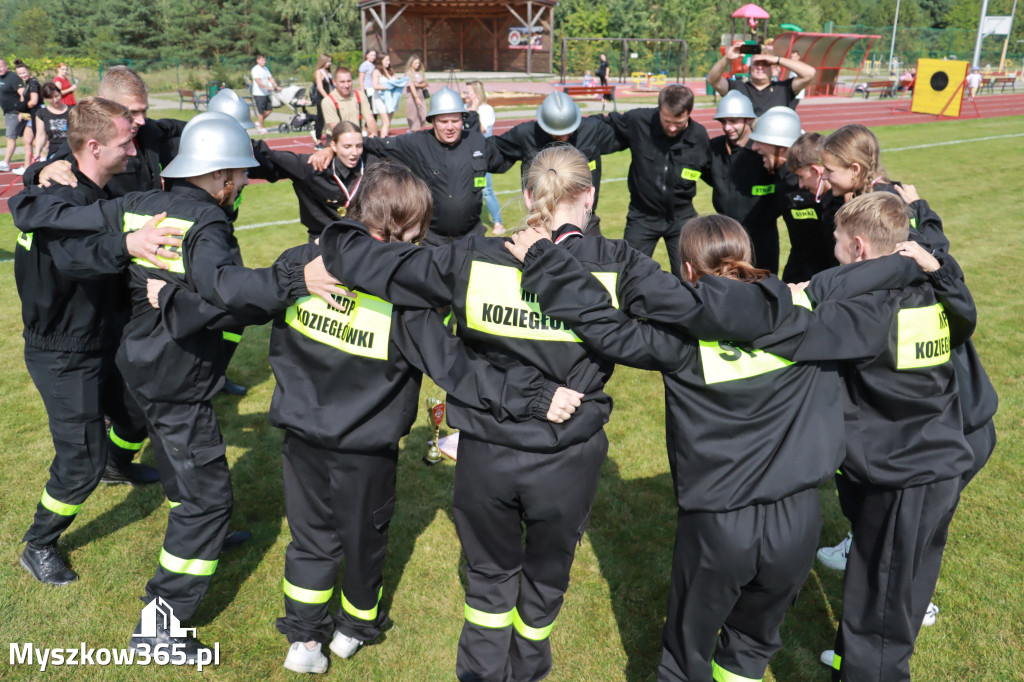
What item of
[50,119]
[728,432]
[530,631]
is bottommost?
[530,631]

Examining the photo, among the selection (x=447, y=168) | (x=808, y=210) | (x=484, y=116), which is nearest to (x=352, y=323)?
(x=808, y=210)

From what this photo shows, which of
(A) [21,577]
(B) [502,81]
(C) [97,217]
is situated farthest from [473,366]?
(B) [502,81]

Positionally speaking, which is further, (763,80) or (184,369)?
(763,80)

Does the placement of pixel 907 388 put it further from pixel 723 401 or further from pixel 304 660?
pixel 304 660

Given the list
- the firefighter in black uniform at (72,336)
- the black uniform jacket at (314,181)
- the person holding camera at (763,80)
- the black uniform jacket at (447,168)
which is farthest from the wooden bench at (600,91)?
the firefighter in black uniform at (72,336)

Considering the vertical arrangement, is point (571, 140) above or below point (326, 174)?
above

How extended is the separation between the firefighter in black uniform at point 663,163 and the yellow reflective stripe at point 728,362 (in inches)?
154

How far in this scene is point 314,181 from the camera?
614 centimetres

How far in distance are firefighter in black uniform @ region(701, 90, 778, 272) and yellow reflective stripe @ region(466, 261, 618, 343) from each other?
3968mm

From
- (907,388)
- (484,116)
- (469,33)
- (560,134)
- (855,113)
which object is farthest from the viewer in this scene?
(469,33)

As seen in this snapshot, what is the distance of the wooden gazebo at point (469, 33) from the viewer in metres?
46.0

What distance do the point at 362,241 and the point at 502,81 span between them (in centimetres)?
4323
